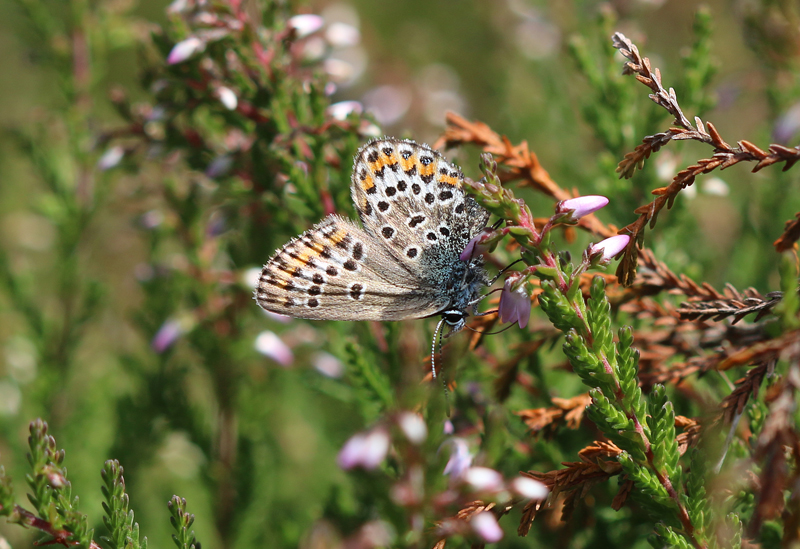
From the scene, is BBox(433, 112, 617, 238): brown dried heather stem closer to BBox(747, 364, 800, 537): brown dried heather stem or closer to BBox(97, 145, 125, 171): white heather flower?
BBox(747, 364, 800, 537): brown dried heather stem

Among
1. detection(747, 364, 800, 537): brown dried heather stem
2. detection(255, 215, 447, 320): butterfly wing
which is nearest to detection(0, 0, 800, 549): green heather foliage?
detection(747, 364, 800, 537): brown dried heather stem

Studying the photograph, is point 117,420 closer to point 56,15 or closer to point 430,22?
point 56,15

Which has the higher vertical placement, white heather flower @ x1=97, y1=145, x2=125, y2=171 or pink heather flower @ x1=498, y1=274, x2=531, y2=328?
pink heather flower @ x1=498, y1=274, x2=531, y2=328

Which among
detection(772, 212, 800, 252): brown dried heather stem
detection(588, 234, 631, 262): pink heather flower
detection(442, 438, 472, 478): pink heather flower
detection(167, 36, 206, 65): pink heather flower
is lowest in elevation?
detection(442, 438, 472, 478): pink heather flower

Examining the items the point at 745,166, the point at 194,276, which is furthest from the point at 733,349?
the point at 745,166

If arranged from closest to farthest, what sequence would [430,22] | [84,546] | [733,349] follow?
[84,546] → [733,349] → [430,22]

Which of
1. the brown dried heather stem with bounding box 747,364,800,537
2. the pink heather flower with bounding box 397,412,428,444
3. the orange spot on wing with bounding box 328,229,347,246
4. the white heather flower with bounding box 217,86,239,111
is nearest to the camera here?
the brown dried heather stem with bounding box 747,364,800,537

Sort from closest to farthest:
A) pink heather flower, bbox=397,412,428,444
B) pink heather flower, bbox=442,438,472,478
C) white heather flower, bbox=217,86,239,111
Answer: pink heather flower, bbox=397,412,428,444 → pink heather flower, bbox=442,438,472,478 → white heather flower, bbox=217,86,239,111
